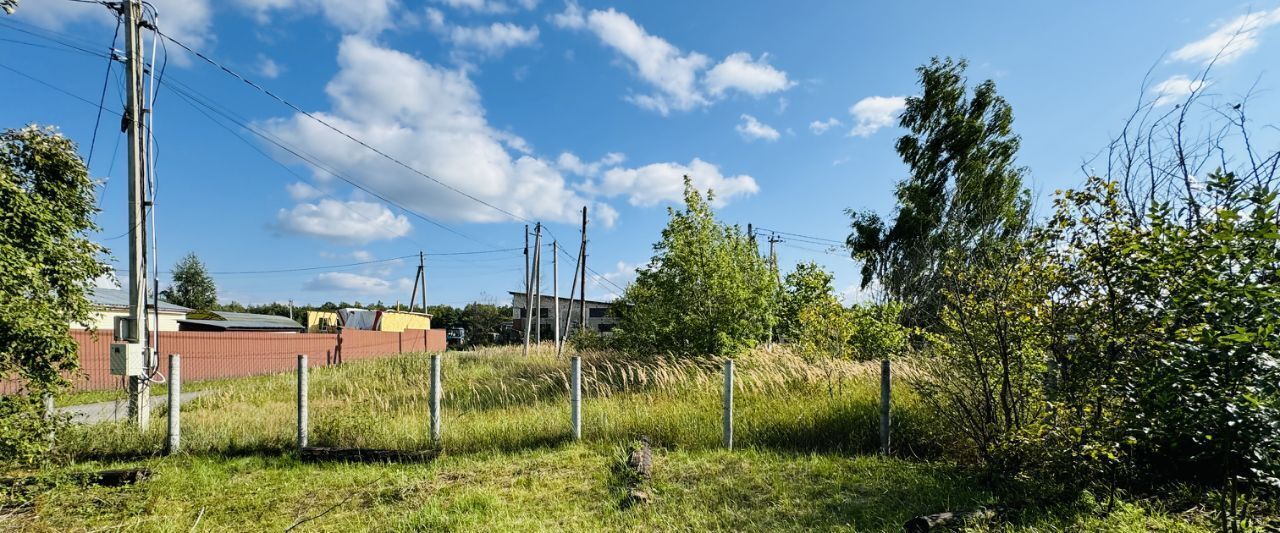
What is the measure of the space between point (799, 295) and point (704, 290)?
188 centimetres

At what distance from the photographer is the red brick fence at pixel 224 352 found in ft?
46.4

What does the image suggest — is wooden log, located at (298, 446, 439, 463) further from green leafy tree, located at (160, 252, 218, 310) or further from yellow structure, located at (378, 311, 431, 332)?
green leafy tree, located at (160, 252, 218, 310)

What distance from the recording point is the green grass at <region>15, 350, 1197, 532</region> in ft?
12.8

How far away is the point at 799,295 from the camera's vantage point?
34.3 ft

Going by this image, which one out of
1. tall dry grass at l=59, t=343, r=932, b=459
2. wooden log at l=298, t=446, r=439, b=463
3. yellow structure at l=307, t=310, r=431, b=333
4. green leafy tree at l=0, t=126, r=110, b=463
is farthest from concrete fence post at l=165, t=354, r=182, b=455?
yellow structure at l=307, t=310, r=431, b=333

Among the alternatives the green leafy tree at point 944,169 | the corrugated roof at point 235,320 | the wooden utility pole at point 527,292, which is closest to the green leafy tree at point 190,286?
the corrugated roof at point 235,320

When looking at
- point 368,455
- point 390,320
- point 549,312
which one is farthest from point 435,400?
point 549,312

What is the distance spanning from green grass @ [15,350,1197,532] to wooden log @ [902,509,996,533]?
0.15 m

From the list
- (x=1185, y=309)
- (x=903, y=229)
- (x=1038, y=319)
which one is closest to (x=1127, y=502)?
(x=1038, y=319)

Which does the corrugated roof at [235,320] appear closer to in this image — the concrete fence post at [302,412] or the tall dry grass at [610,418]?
the tall dry grass at [610,418]

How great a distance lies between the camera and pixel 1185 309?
9.10ft

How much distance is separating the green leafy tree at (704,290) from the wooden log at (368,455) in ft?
18.1

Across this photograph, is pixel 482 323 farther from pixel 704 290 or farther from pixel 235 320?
pixel 704 290

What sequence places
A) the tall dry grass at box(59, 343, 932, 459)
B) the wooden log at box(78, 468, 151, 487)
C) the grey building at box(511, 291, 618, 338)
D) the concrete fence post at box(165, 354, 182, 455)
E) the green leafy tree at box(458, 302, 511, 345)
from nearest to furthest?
1. the wooden log at box(78, 468, 151, 487)
2. the tall dry grass at box(59, 343, 932, 459)
3. the concrete fence post at box(165, 354, 182, 455)
4. the green leafy tree at box(458, 302, 511, 345)
5. the grey building at box(511, 291, 618, 338)
